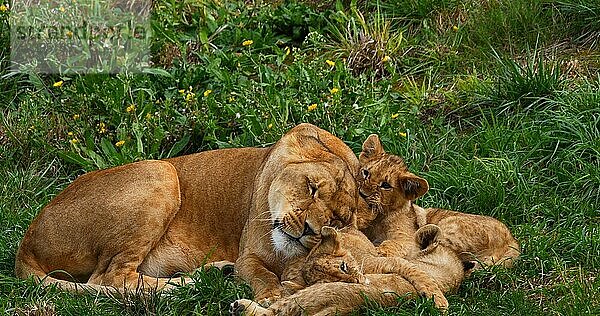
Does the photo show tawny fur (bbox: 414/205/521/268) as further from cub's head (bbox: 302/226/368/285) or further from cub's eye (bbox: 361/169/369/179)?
cub's head (bbox: 302/226/368/285)

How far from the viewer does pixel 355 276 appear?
5.11 m

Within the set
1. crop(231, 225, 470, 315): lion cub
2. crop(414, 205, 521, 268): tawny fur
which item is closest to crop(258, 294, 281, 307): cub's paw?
crop(231, 225, 470, 315): lion cub

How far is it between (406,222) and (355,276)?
0.87m

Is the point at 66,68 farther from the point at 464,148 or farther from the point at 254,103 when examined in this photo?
the point at 464,148

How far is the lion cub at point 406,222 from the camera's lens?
5.77 m

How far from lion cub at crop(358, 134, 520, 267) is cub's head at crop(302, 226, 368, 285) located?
59 cm

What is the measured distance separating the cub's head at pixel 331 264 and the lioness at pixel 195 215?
0.18 m

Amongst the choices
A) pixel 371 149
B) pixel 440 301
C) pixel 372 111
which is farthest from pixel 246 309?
pixel 372 111

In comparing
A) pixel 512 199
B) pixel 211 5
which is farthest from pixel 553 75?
pixel 211 5

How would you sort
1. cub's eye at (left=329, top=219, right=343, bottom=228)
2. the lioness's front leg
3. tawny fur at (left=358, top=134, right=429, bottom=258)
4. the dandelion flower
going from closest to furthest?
the lioness's front leg < cub's eye at (left=329, top=219, right=343, bottom=228) < tawny fur at (left=358, top=134, right=429, bottom=258) < the dandelion flower

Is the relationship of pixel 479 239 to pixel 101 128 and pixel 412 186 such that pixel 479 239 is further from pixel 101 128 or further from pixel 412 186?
pixel 101 128

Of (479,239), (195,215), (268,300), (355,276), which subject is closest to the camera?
(355,276)

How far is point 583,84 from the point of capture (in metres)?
7.63

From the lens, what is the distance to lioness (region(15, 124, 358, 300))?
548 cm
